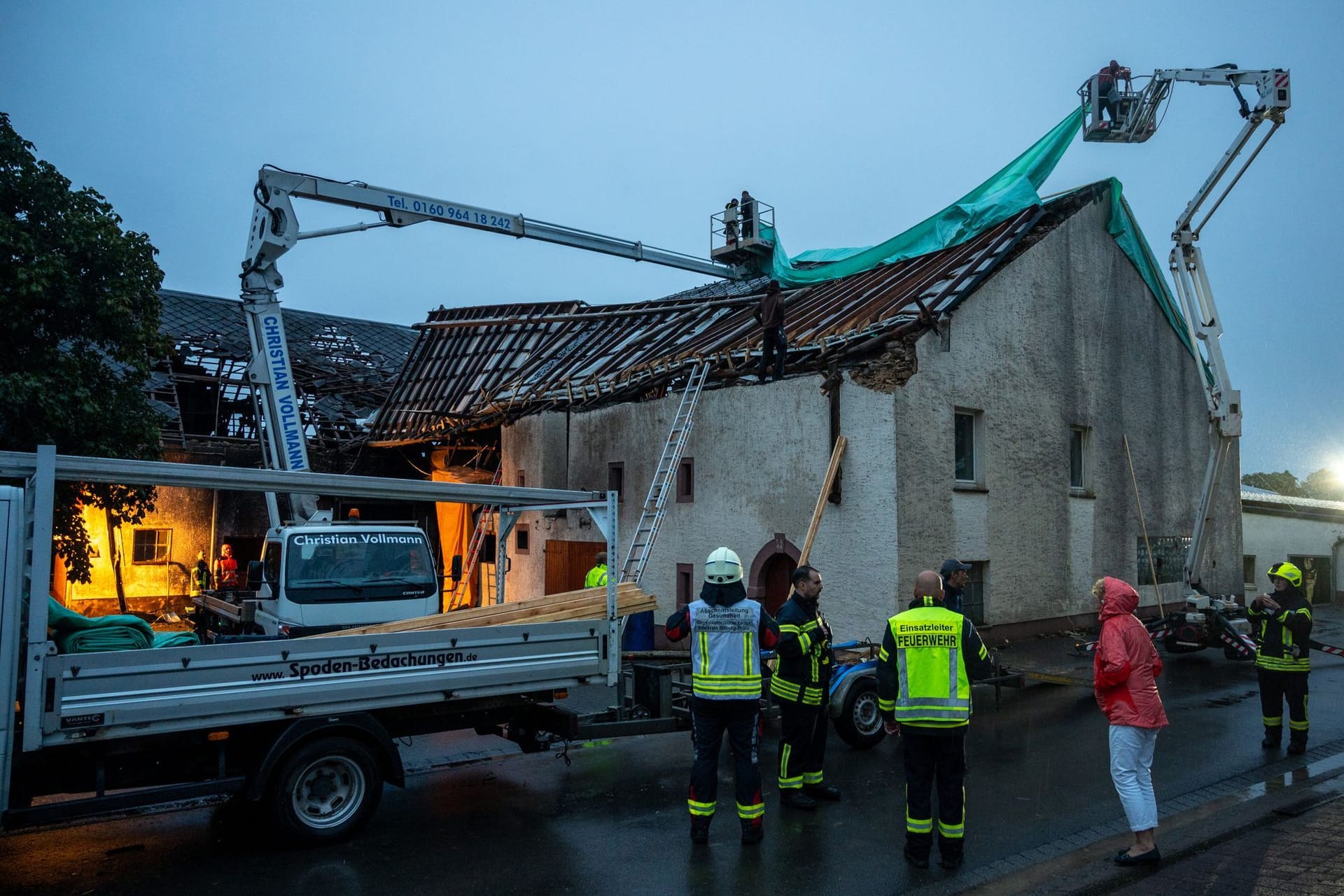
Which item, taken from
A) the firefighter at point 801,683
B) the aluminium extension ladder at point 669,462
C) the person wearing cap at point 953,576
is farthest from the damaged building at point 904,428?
the firefighter at point 801,683

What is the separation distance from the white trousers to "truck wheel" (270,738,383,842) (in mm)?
4836

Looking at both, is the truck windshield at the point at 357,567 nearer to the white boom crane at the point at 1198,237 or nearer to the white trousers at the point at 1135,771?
the white trousers at the point at 1135,771

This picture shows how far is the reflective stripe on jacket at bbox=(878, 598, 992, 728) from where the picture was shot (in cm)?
562

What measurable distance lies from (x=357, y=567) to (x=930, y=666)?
5854 millimetres

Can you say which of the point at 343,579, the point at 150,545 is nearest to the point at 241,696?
the point at 343,579

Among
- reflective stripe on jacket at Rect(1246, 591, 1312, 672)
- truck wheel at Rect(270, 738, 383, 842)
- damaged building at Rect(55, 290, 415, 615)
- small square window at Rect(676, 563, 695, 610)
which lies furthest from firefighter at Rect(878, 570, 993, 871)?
damaged building at Rect(55, 290, 415, 615)

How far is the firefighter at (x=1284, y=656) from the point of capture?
811 cm

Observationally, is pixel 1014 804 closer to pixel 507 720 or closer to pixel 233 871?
pixel 507 720

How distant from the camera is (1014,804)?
694 cm

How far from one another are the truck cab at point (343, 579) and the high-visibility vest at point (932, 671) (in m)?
5.17

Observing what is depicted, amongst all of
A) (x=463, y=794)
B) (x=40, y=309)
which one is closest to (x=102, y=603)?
(x=40, y=309)

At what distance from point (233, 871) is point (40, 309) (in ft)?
27.8

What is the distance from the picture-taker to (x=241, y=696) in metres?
5.67

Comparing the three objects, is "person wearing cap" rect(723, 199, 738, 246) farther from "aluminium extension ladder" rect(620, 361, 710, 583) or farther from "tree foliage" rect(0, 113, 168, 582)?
"tree foliage" rect(0, 113, 168, 582)
